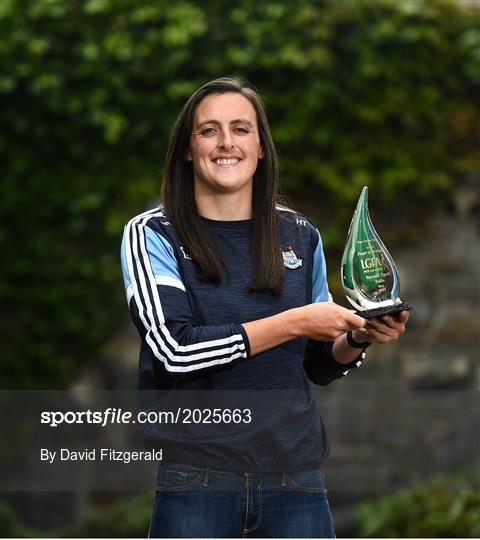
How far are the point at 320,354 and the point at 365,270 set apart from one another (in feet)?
0.94

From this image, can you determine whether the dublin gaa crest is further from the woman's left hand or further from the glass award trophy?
the woman's left hand

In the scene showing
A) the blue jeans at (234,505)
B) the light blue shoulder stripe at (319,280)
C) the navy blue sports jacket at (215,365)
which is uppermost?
the light blue shoulder stripe at (319,280)

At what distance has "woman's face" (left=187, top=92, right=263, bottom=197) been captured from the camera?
2447 millimetres

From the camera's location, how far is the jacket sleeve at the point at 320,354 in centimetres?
258

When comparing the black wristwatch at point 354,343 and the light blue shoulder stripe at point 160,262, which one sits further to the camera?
the black wristwatch at point 354,343

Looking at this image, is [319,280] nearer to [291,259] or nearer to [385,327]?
[291,259]

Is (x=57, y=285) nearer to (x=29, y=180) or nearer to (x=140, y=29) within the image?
(x=29, y=180)

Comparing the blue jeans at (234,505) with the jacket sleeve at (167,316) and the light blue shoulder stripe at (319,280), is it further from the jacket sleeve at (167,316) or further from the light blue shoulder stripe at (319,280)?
the light blue shoulder stripe at (319,280)

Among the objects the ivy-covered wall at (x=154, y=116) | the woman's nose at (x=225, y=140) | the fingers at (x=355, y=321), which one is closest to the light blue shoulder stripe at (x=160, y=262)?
the woman's nose at (x=225, y=140)

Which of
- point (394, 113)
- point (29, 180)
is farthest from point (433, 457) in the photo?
point (29, 180)

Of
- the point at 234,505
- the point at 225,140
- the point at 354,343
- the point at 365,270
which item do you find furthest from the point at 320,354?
the point at 225,140

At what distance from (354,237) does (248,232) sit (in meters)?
0.26

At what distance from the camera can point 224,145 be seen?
96.3 inches

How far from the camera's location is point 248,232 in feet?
8.09
